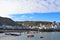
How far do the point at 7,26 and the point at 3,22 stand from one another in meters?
1.82

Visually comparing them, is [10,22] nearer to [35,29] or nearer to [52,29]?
[35,29]

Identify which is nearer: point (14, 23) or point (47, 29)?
point (14, 23)

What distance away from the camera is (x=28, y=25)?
70750 mm

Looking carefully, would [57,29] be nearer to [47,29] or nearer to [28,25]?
[47,29]

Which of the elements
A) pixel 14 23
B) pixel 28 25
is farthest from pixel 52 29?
pixel 14 23

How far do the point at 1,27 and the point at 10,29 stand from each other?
11.7 ft

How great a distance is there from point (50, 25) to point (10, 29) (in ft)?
48.8

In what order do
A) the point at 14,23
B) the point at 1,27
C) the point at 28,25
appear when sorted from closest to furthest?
1. the point at 1,27
2. the point at 14,23
3. the point at 28,25

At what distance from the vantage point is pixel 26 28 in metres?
67.6

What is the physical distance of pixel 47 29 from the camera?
72.2 m

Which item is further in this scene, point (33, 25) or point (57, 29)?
point (57, 29)

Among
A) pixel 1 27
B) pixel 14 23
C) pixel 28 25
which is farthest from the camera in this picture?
pixel 28 25

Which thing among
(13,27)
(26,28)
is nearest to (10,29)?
(13,27)

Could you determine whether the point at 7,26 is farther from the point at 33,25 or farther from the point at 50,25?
the point at 50,25
